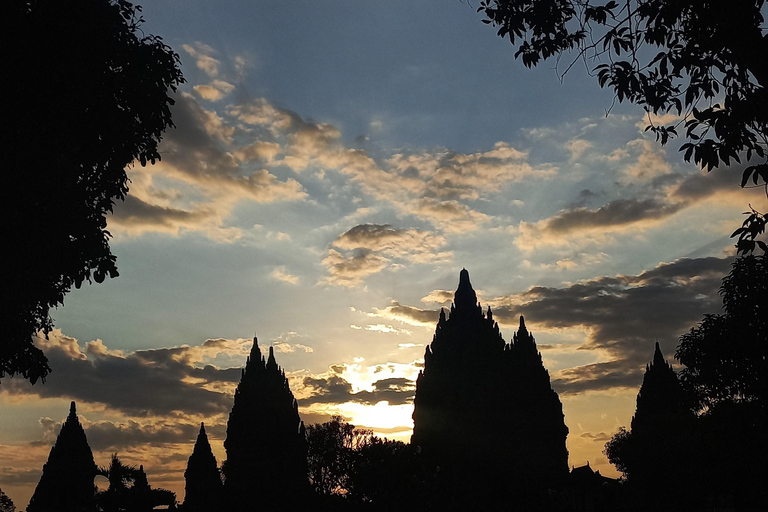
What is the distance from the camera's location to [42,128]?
51.2ft

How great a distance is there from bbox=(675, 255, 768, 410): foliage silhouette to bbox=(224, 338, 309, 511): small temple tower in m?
46.4

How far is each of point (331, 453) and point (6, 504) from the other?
36821 mm

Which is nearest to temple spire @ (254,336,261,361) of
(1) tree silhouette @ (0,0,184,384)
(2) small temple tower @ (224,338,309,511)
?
(2) small temple tower @ (224,338,309,511)

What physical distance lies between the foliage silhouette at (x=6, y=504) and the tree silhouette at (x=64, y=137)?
2835 inches

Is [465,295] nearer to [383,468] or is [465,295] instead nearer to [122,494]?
[383,468]

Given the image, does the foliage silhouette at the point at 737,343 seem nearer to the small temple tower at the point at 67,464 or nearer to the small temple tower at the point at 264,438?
the small temple tower at the point at 264,438

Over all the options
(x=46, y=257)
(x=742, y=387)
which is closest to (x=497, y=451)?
(x=742, y=387)

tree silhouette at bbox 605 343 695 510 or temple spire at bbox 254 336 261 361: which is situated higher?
temple spire at bbox 254 336 261 361

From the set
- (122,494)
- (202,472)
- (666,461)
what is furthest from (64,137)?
(202,472)

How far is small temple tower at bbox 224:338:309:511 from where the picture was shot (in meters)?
75.6

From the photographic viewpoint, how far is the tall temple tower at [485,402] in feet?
252

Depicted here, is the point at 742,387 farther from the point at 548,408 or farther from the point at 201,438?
the point at 201,438

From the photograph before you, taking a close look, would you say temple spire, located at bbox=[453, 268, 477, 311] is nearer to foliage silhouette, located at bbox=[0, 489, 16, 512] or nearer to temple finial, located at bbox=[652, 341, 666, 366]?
temple finial, located at bbox=[652, 341, 666, 366]

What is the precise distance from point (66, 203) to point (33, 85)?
2719mm
